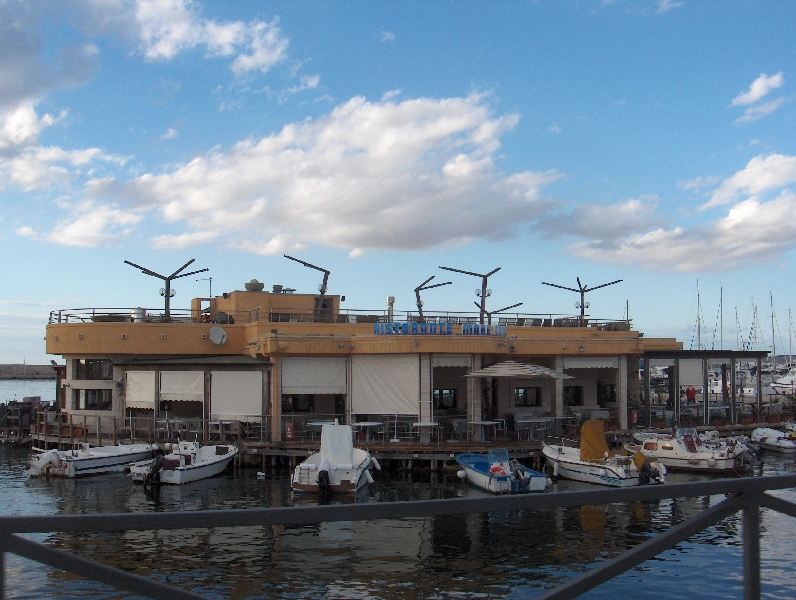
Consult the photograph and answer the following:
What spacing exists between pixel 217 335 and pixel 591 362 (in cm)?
2394

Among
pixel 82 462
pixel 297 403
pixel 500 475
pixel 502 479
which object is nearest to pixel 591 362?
pixel 500 475

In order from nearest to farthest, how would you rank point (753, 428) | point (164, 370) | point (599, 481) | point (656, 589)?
point (656, 589) < point (599, 481) < point (164, 370) < point (753, 428)

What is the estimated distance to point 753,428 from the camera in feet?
170

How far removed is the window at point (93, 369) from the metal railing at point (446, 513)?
162 ft

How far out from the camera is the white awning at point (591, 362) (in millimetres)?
45781

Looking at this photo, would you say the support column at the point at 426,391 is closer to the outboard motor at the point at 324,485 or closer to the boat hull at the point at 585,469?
the boat hull at the point at 585,469

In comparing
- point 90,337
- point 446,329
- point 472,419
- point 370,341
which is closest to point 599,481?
point 472,419

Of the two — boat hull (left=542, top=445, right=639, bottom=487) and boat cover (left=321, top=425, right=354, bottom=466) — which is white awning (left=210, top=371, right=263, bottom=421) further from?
boat hull (left=542, top=445, right=639, bottom=487)

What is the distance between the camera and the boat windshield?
33.6 meters

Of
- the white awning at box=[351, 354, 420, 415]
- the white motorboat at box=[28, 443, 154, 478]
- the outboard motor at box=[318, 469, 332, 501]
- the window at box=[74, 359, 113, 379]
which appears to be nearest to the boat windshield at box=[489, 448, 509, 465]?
the white awning at box=[351, 354, 420, 415]

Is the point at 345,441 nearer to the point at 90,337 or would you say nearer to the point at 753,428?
the point at 90,337

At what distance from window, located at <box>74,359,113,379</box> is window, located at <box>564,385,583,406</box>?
31.2 m

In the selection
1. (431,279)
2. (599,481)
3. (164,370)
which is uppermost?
(431,279)

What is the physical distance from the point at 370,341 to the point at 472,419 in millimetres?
7165
